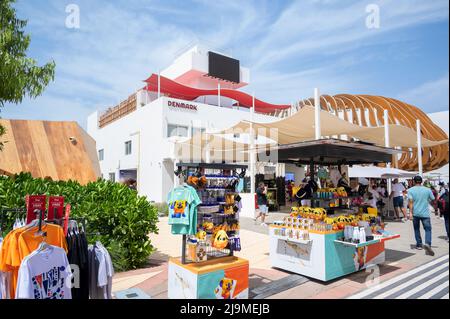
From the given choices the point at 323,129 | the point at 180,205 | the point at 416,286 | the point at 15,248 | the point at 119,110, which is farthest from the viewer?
the point at 119,110

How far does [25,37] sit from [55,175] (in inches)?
225

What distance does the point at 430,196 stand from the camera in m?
6.07

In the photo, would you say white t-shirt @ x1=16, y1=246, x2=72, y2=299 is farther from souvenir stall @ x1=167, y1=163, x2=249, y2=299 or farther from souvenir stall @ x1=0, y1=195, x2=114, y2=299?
souvenir stall @ x1=167, y1=163, x2=249, y2=299

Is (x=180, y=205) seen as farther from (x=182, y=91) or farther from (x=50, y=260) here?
(x=182, y=91)

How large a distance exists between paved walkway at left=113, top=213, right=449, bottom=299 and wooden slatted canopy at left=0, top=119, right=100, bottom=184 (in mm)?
4904

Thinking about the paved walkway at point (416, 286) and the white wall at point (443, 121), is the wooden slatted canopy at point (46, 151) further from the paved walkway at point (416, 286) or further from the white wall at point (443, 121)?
the white wall at point (443, 121)

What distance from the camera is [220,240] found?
3.53 m

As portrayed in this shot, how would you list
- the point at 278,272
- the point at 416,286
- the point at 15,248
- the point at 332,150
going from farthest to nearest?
the point at 332,150
the point at 278,272
the point at 416,286
the point at 15,248

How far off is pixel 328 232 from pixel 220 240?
197cm

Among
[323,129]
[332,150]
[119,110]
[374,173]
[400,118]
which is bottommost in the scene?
[374,173]

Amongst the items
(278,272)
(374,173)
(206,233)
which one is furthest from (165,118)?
(206,233)

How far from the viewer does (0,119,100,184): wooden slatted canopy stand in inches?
369

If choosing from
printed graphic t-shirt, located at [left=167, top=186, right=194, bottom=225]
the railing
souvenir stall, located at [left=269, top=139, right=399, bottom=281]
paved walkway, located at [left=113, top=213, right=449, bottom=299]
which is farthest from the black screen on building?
printed graphic t-shirt, located at [left=167, top=186, right=194, bottom=225]

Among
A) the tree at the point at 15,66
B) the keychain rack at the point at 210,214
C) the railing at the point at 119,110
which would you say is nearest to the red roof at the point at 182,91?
A: the railing at the point at 119,110
